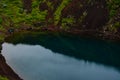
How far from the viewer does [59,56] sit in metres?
128

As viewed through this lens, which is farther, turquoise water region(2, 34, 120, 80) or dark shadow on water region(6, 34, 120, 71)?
dark shadow on water region(6, 34, 120, 71)

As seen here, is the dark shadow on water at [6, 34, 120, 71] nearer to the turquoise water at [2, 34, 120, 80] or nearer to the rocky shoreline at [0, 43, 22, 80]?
the turquoise water at [2, 34, 120, 80]

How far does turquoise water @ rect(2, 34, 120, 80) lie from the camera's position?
107938mm

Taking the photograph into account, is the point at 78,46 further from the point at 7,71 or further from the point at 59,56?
the point at 7,71

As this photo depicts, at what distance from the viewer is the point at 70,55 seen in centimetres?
13038

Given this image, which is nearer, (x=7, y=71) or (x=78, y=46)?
(x=7, y=71)

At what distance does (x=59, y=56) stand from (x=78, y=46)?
18.1 meters

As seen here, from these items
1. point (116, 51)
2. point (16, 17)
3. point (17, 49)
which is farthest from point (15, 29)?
point (116, 51)

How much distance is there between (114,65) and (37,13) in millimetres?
74773

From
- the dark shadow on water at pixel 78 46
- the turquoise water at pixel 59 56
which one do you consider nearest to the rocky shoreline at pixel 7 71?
the turquoise water at pixel 59 56

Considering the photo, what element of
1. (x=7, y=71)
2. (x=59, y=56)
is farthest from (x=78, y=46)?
(x=7, y=71)

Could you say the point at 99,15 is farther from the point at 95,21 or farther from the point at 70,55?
the point at 70,55

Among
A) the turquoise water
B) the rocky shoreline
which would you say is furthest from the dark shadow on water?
the rocky shoreline

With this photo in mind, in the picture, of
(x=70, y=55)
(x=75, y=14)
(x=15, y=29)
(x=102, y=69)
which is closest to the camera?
(x=102, y=69)
